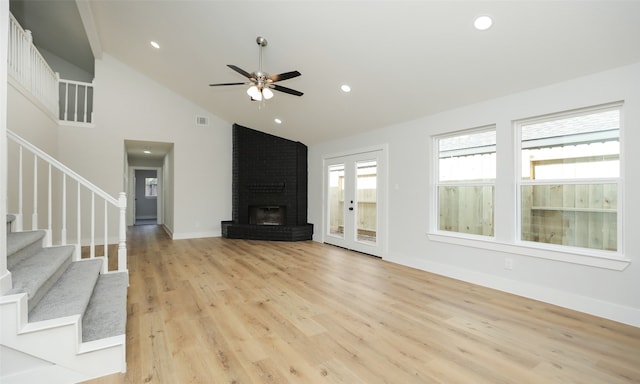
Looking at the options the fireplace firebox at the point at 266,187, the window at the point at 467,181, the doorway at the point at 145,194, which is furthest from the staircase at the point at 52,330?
the doorway at the point at 145,194

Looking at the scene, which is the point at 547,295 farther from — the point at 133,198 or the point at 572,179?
the point at 133,198

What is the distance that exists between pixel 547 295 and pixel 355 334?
226 centimetres

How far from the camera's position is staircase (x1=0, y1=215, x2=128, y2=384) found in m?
1.67

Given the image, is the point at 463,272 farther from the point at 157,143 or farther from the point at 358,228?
the point at 157,143

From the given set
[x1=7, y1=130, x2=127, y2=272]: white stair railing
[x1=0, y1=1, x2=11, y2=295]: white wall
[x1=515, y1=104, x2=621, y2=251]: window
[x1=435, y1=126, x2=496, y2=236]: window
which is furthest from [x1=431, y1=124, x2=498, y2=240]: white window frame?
[x1=0, y1=1, x2=11, y2=295]: white wall

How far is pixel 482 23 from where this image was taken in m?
2.73

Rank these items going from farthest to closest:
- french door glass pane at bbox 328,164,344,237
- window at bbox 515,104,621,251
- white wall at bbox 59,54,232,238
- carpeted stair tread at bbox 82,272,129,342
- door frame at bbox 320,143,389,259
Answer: french door glass pane at bbox 328,164,344,237 < white wall at bbox 59,54,232,238 < door frame at bbox 320,143,389,259 < window at bbox 515,104,621,251 < carpeted stair tread at bbox 82,272,129,342

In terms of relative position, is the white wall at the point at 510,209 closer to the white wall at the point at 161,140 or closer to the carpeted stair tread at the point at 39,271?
the white wall at the point at 161,140

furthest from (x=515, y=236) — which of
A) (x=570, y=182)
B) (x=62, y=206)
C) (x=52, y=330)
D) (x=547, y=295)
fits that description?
(x=62, y=206)

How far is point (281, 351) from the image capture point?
2.16 metres

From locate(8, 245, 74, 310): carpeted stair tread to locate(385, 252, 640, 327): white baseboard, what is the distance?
4259mm

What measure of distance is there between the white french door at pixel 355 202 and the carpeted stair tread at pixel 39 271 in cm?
429

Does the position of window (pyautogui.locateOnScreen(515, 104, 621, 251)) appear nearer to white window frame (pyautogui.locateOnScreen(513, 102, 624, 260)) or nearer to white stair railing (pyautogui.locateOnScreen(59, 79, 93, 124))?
white window frame (pyautogui.locateOnScreen(513, 102, 624, 260))

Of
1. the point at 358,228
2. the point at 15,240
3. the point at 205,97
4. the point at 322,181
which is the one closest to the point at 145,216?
the point at 205,97
